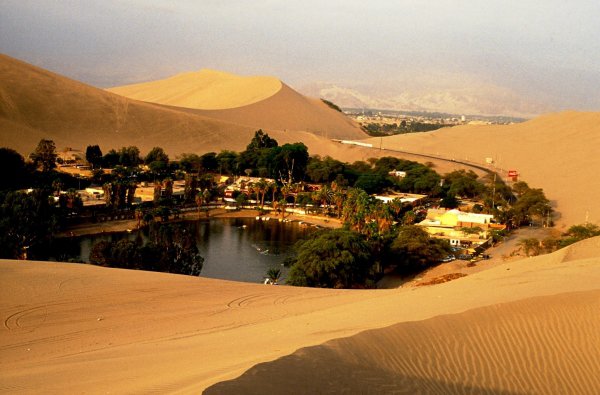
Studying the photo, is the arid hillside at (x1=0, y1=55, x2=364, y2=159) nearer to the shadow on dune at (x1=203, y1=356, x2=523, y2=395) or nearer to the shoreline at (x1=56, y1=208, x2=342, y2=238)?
the shoreline at (x1=56, y1=208, x2=342, y2=238)

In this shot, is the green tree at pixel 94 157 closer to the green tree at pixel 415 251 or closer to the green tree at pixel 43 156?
the green tree at pixel 43 156

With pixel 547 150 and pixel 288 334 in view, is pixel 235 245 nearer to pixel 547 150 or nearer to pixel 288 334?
pixel 288 334

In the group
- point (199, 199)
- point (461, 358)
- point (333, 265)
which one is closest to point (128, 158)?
point (199, 199)

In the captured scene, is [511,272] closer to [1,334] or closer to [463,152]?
[1,334]

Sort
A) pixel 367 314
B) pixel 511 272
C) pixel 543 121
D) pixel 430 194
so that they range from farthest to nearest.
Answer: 1. pixel 543 121
2. pixel 430 194
3. pixel 511 272
4. pixel 367 314

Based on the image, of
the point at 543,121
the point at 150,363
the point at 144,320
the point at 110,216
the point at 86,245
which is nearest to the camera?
the point at 150,363

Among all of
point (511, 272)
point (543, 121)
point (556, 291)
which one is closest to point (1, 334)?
point (556, 291)

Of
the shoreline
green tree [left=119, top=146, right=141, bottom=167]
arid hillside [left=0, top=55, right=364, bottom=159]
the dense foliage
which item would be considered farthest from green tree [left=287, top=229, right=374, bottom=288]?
arid hillside [left=0, top=55, right=364, bottom=159]
